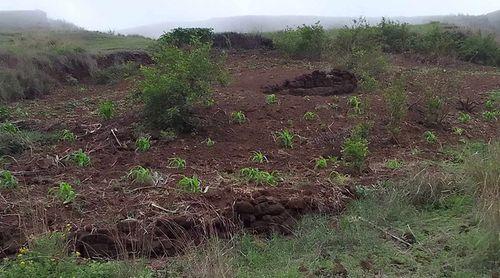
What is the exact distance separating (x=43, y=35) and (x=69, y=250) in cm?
Answer: 1682

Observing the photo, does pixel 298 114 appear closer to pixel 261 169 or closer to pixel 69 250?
pixel 261 169

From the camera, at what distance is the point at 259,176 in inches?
220

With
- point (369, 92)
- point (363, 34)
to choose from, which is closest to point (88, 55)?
point (363, 34)

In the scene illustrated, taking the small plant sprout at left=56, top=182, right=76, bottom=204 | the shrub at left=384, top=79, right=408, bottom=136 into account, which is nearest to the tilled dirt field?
the small plant sprout at left=56, top=182, right=76, bottom=204

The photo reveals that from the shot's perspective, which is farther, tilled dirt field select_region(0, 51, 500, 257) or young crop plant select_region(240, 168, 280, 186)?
young crop plant select_region(240, 168, 280, 186)

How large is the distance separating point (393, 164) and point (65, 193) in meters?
3.52

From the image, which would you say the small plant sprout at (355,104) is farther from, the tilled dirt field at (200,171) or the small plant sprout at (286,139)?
the small plant sprout at (286,139)

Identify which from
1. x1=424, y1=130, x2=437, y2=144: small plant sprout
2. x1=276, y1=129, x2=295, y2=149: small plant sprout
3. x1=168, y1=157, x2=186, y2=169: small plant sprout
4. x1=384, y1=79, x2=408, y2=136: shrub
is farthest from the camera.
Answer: x1=384, y1=79, x2=408, y2=136: shrub

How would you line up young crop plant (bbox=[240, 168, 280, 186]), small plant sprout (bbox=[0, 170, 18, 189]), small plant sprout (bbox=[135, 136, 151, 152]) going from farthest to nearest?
small plant sprout (bbox=[135, 136, 151, 152])
young crop plant (bbox=[240, 168, 280, 186])
small plant sprout (bbox=[0, 170, 18, 189])

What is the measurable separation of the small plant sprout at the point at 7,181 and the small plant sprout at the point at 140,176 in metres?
1.05

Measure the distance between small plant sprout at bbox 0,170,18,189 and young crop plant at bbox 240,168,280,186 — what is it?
219cm

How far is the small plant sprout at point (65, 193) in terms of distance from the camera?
4.80 m

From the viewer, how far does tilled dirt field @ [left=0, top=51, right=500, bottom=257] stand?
4.38 m

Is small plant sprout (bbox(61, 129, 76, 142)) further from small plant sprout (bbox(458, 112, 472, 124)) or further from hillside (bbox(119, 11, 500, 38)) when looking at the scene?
hillside (bbox(119, 11, 500, 38))
